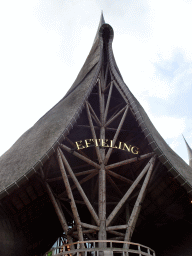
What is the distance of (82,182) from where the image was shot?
1408 cm

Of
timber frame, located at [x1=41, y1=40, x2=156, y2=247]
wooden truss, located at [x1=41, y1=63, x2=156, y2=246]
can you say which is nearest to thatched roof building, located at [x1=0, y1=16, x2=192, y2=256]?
timber frame, located at [x1=41, y1=40, x2=156, y2=247]

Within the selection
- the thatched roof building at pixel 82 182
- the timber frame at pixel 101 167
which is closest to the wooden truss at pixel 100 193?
the timber frame at pixel 101 167

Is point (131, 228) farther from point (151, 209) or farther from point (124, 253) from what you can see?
point (151, 209)

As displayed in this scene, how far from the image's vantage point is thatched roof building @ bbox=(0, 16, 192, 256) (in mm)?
12484

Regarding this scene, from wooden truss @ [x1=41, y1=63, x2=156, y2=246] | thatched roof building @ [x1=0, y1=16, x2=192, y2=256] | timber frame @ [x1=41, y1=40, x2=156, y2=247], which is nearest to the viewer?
wooden truss @ [x1=41, y1=63, x2=156, y2=246]

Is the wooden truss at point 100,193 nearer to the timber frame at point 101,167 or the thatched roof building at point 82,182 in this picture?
the timber frame at point 101,167

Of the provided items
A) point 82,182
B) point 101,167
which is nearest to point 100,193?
point 101,167

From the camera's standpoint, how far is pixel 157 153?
42.4ft

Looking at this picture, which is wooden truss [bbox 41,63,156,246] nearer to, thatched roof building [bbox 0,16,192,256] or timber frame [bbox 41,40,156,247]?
timber frame [bbox 41,40,156,247]

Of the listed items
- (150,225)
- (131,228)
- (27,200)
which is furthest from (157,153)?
(27,200)

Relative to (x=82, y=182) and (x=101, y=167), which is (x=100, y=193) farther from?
(x=82, y=182)

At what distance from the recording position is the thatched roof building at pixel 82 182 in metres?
12.5

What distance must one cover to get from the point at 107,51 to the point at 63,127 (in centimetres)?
752

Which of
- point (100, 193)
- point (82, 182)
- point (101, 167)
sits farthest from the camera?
point (82, 182)
